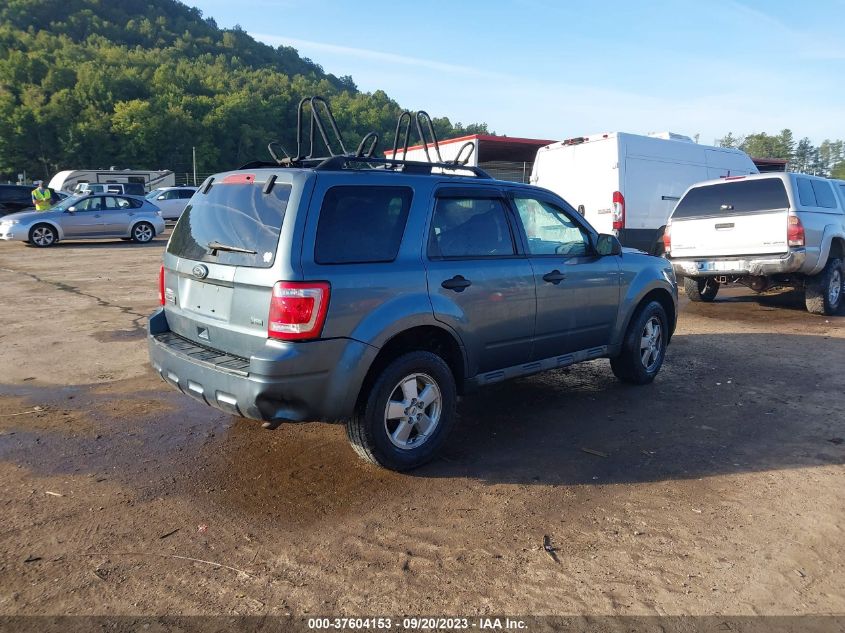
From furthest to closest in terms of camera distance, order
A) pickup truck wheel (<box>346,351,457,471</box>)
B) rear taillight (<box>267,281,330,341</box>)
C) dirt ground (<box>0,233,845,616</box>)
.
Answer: pickup truck wheel (<box>346,351,457,471</box>) < rear taillight (<box>267,281,330,341</box>) < dirt ground (<box>0,233,845,616</box>)

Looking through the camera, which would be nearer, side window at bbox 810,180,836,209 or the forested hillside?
side window at bbox 810,180,836,209

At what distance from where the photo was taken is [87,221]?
19.0 metres

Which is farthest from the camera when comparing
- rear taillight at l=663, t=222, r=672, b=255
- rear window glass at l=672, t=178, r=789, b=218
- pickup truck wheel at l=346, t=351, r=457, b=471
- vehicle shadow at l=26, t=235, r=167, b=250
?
vehicle shadow at l=26, t=235, r=167, b=250

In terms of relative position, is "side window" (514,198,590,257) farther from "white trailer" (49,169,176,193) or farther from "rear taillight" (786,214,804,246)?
"white trailer" (49,169,176,193)

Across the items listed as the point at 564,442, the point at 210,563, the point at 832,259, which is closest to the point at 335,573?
the point at 210,563

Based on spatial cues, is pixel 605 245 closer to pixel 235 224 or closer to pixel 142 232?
pixel 235 224

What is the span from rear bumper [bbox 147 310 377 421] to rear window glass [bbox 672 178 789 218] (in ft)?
24.2

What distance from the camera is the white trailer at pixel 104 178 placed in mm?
37541

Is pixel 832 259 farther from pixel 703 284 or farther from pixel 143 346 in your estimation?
pixel 143 346

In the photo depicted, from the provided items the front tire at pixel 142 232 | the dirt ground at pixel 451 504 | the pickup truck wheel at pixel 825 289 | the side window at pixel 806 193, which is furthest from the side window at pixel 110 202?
the pickup truck wheel at pixel 825 289

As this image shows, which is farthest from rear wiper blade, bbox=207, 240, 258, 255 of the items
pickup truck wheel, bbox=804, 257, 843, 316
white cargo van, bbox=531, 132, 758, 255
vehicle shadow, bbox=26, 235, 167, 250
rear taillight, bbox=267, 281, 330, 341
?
vehicle shadow, bbox=26, 235, 167, 250

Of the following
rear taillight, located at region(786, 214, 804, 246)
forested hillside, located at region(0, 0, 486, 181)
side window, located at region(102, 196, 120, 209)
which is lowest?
rear taillight, located at region(786, 214, 804, 246)

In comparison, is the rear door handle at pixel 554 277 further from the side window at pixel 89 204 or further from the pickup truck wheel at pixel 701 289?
the side window at pixel 89 204

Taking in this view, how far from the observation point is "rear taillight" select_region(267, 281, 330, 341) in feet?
11.5
